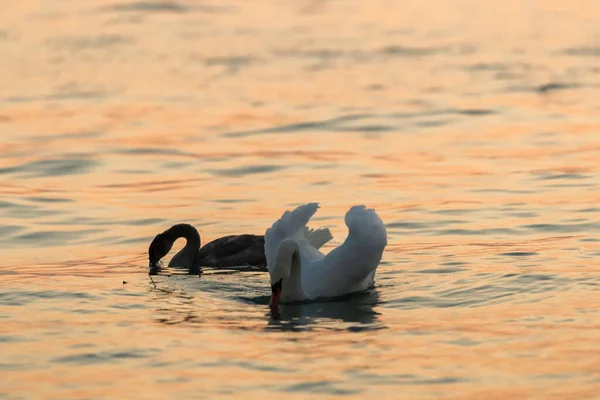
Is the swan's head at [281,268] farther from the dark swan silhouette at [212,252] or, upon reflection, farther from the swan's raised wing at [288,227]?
the dark swan silhouette at [212,252]

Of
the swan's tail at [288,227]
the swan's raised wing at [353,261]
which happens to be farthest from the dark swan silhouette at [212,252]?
the swan's raised wing at [353,261]

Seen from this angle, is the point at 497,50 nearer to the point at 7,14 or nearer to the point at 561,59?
the point at 561,59

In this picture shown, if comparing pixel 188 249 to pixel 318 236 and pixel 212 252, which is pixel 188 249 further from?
pixel 318 236

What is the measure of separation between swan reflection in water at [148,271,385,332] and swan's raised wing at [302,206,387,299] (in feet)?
0.45

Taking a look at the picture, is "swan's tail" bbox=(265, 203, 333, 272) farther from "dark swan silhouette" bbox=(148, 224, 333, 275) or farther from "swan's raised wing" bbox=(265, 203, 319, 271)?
"dark swan silhouette" bbox=(148, 224, 333, 275)

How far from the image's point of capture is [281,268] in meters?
14.8

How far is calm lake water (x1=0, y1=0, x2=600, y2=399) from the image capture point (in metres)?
12.2

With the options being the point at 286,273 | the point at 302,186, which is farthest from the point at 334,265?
the point at 302,186

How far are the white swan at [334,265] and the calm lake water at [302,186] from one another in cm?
26

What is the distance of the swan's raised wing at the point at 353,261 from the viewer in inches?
579

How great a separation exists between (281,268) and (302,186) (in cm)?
620

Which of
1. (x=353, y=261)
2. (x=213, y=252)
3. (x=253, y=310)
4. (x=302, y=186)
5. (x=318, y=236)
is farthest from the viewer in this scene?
(x=302, y=186)

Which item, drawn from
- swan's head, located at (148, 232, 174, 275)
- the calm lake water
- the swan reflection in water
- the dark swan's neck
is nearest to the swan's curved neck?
the swan reflection in water

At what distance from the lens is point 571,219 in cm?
1866
